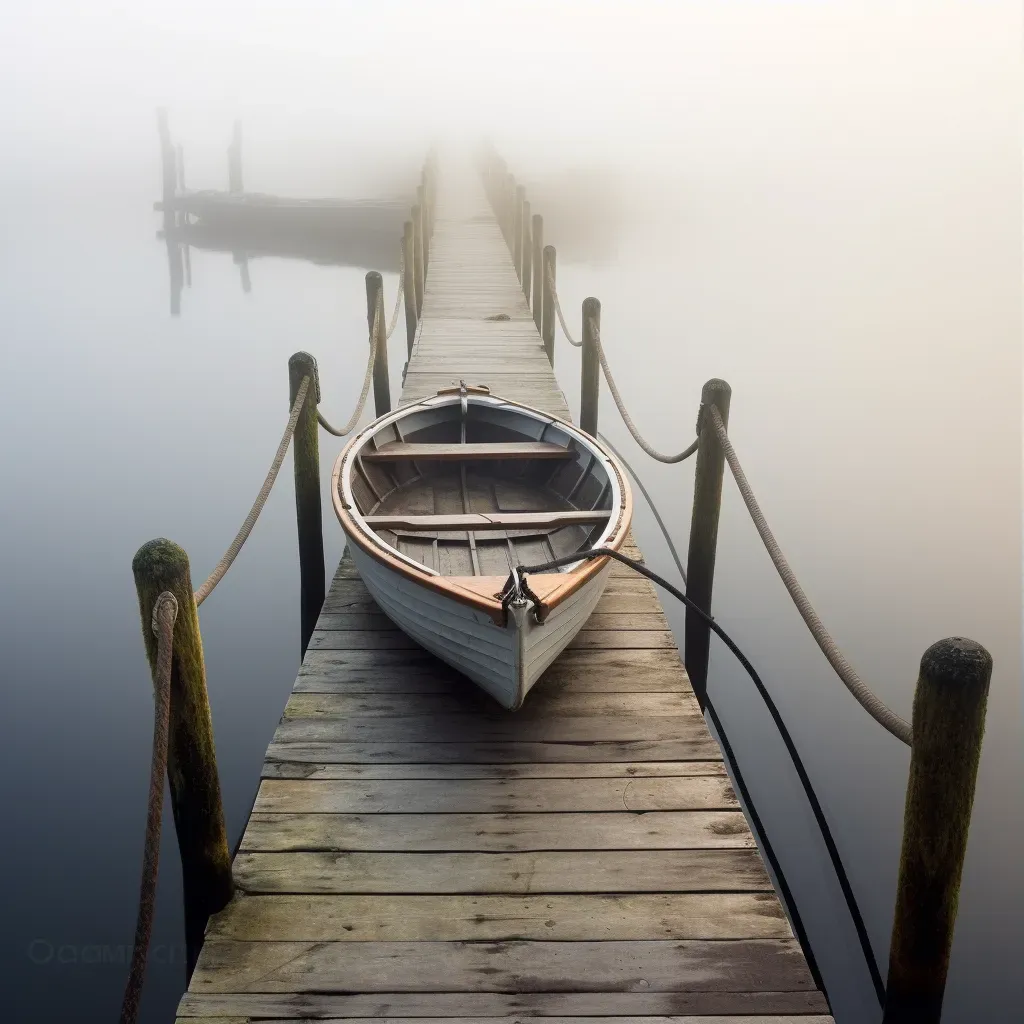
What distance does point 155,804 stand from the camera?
233 cm

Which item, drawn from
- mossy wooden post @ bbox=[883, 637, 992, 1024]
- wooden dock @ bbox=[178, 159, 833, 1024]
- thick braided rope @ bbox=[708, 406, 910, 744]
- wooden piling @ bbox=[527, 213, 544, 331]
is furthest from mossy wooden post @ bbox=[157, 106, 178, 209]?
mossy wooden post @ bbox=[883, 637, 992, 1024]

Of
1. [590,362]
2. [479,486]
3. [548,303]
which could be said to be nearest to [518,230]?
[548,303]

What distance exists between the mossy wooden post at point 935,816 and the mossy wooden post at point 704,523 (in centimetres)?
233

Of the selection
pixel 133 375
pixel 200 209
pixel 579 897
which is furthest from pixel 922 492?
pixel 200 209

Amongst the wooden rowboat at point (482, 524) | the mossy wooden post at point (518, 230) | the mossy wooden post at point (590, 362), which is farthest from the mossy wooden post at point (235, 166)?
the wooden rowboat at point (482, 524)

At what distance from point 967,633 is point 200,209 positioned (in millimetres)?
26709

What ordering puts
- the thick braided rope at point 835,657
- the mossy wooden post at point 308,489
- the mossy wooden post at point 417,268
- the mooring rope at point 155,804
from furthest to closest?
1. the mossy wooden post at point 417,268
2. the mossy wooden post at point 308,489
3. the thick braided rope at point 835,657
4. the mooring rope at point 155,804

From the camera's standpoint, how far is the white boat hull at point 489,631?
3.51 m

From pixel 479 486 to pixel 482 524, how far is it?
132 cm

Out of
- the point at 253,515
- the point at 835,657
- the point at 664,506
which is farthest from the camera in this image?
the point at 664,506

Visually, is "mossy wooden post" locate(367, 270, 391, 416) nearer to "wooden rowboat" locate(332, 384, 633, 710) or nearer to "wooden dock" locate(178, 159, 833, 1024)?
"wooden rowboat" locate(332, 384, 633, 710)

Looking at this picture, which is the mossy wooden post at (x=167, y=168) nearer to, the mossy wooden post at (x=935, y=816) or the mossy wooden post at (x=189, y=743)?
the mossy wooden post at (x=189, y=743)

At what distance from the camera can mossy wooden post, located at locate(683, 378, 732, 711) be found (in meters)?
4.66

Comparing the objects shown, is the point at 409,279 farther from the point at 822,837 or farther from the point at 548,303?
the point at 822,837
